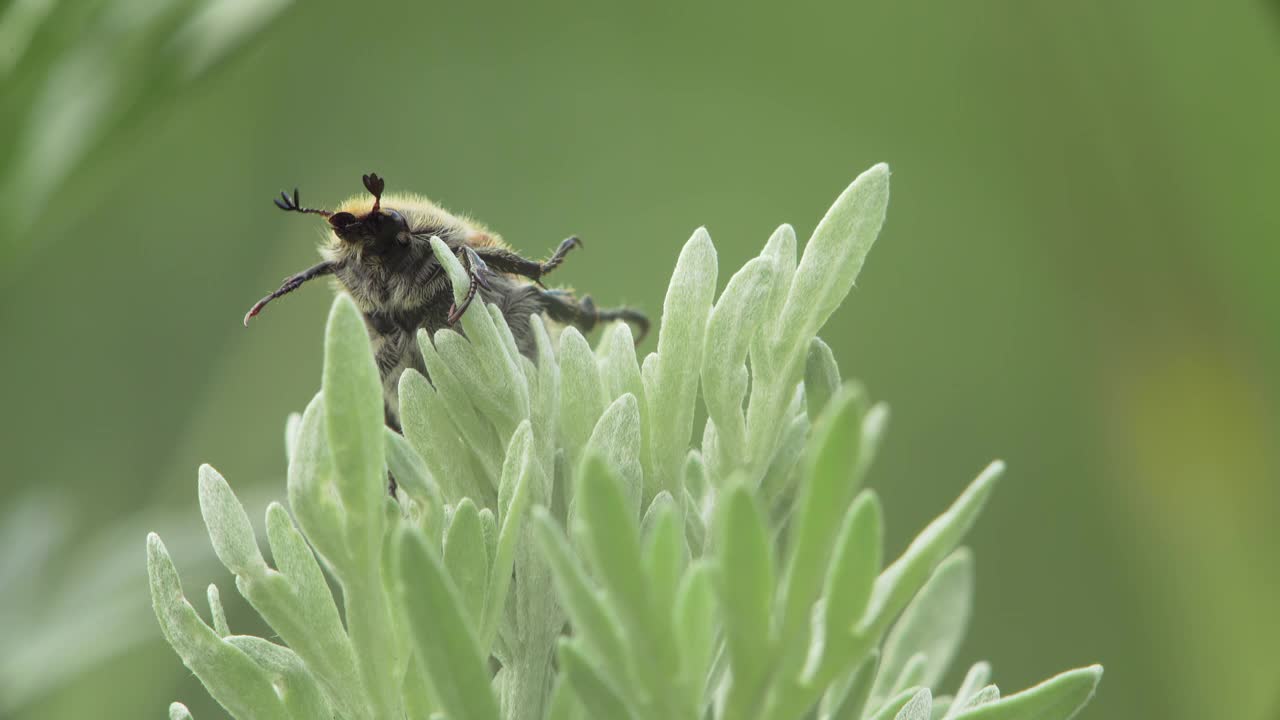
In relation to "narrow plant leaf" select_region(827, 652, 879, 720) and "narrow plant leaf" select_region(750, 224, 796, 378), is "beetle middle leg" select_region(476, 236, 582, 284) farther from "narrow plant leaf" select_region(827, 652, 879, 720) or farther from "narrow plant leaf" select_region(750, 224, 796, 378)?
"narrow plant leaf" select_region(827, 652, 879, 720)

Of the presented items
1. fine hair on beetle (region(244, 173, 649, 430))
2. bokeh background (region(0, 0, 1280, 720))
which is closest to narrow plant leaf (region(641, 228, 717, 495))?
fine hair on beetle (region(244, 173, 649, 430))

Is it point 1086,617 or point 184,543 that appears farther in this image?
point 1086,617

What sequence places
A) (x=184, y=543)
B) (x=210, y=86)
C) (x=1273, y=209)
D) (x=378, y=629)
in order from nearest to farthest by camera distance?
(x=378, y=629) < (x=210, y=86) < (x=184, y=543) < (x=1273, y=209)

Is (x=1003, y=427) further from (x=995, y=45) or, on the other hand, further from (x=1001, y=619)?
(x=995, y=45)

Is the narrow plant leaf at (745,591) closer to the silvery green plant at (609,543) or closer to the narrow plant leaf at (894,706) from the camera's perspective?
the silvery green plant at (609,543)

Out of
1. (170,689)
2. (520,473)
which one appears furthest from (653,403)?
(170,689)

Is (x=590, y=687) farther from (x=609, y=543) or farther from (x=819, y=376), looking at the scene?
(x=819, y=376)

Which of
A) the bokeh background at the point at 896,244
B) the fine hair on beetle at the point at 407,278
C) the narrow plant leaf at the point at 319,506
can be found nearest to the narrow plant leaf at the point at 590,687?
the narrow plant leaf at the point at 319,506
